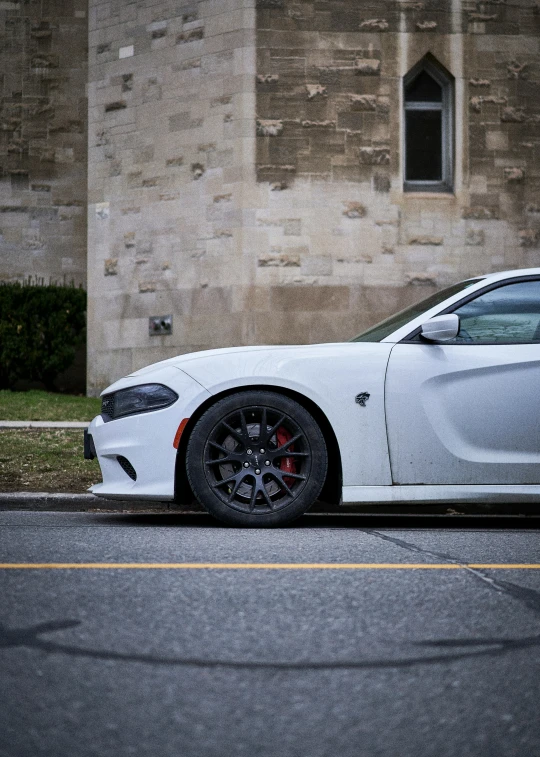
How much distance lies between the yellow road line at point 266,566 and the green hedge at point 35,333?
12.5 m

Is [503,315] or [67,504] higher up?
[503,315]

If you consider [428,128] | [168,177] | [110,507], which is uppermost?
[428,128]

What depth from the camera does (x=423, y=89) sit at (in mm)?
16594

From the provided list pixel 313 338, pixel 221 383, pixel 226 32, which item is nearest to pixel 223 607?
pixel 221 383

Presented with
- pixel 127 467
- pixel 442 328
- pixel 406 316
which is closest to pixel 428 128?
pixel 406 316

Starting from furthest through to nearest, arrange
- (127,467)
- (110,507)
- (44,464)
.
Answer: (44,464), (110,507), (127,467)

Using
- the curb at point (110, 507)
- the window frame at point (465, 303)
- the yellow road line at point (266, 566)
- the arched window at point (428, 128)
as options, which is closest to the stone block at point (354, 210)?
the arched window at point (428, 128)

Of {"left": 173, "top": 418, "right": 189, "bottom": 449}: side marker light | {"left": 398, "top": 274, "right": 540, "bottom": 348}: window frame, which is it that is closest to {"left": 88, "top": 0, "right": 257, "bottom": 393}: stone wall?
{"left": 398, "top": 274, "right": 540, "bottom": 348}: window frame

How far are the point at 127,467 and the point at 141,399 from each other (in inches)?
15.8

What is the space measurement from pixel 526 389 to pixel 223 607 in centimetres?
300

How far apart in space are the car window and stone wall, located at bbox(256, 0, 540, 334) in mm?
8902

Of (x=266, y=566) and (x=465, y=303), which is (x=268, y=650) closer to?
(x=266, y=566)

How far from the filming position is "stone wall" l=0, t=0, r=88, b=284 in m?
20.0

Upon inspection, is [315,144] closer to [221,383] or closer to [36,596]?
[221,383]
